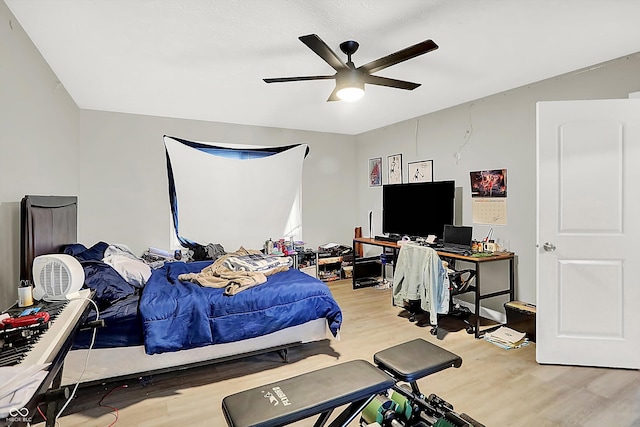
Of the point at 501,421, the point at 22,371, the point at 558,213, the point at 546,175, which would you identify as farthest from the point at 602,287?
the point at 22,371

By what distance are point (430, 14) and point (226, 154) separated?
3.45 m

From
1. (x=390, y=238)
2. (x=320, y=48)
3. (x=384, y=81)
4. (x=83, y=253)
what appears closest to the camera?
(x=320, y=48)

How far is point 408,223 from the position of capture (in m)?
4.59

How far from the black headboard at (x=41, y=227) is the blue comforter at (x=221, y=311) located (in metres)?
0.70

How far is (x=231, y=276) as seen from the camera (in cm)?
295

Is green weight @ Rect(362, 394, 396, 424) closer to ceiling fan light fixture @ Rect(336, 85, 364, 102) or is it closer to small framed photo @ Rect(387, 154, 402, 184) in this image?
ceiling fan light fixture @ Rect(336, 85, 364, 102)

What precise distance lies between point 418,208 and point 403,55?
2538mm

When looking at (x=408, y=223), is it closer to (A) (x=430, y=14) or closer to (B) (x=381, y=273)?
(B) (x=381, y=273)

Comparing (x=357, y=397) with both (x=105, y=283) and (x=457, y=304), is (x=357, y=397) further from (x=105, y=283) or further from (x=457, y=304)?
(x=457, y=304)

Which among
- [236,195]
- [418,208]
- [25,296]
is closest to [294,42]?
[25,296]

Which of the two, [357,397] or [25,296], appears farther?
[25,296]

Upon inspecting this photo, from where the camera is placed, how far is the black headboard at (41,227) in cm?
207

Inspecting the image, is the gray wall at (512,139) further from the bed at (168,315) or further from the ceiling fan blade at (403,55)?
the bed at (168,315)

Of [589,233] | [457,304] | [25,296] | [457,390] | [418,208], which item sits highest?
[418,208]
